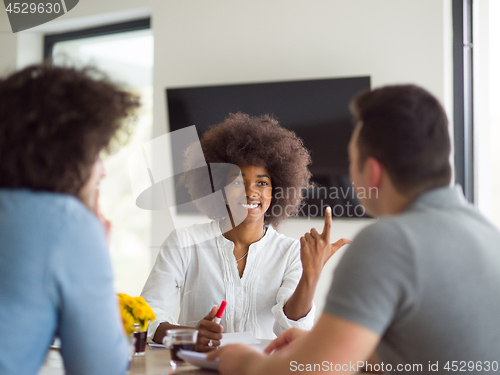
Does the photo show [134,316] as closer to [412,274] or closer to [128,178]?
[412,274]

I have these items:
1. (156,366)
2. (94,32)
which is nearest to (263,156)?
(156,366)

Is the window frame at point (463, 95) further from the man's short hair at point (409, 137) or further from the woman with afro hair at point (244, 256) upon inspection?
the man's short hair at point (409, 137)

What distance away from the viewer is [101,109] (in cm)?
86

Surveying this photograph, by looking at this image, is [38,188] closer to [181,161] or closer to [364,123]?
[364,123]

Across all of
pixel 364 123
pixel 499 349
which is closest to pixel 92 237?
pixel 364 123

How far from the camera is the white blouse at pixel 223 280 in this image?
1.90 meters

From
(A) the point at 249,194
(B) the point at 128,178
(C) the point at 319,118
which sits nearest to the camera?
(A) the point at 249,194

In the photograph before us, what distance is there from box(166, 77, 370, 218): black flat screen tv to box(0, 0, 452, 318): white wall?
0.11 meters

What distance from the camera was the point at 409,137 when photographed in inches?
34.3

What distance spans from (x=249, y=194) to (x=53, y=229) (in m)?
1.37

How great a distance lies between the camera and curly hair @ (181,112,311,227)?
7.39 ft

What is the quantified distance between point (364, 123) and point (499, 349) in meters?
0.46

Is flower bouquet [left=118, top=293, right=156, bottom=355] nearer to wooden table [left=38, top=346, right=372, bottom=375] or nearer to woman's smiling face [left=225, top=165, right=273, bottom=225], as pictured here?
wooden table [left=38, top=346, right=372, bottom=375]

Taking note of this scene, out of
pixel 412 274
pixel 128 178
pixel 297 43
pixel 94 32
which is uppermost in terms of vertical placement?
pixel 94 32
